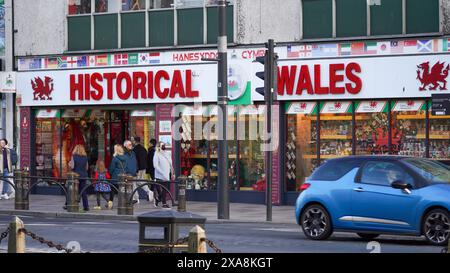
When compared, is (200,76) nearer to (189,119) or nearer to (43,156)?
(189,119)

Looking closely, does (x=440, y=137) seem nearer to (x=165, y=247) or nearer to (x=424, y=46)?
(x=424, y=46)

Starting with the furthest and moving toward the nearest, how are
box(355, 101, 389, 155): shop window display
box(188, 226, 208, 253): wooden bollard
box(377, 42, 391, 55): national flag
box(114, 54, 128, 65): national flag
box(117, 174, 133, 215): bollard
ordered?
1. box(114, 54, 128, 65): national flag
2. box(355, 101, 389, 155): shop window display
3. box(377, 42, 391, 55): national flag
4. box(117, 174, 133, 215): bollard
5. box(188, 226, 208, 253): wooden bollard

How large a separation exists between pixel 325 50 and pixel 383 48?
5.46 ft

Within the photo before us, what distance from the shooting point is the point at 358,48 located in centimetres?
2962

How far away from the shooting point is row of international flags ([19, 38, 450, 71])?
94.1ft

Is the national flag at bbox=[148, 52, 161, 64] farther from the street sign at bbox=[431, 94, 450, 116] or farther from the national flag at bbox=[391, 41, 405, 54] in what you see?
the street sign at bbox=[431, 94, 450, 116]

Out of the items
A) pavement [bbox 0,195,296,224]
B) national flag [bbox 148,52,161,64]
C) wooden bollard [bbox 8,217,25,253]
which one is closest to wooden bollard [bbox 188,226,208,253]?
wooden bollard [bbox 8,217,25,253]

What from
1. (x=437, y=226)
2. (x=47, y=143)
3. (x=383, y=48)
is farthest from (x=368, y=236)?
(x=47, y=143)

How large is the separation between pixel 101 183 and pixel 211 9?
666 centimetres

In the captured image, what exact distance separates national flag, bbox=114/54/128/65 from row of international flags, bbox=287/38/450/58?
5.46m

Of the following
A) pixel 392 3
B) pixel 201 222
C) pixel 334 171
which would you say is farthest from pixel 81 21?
pixel 201 222

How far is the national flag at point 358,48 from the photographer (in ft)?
97.0

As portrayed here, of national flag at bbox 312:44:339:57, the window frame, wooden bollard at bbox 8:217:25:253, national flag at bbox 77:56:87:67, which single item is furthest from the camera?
national flag at bbox 77:56:87:67

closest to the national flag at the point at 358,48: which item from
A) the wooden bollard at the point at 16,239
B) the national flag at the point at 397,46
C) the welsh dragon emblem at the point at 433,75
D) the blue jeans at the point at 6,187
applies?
Answer: the national flag at the point at 397,46
